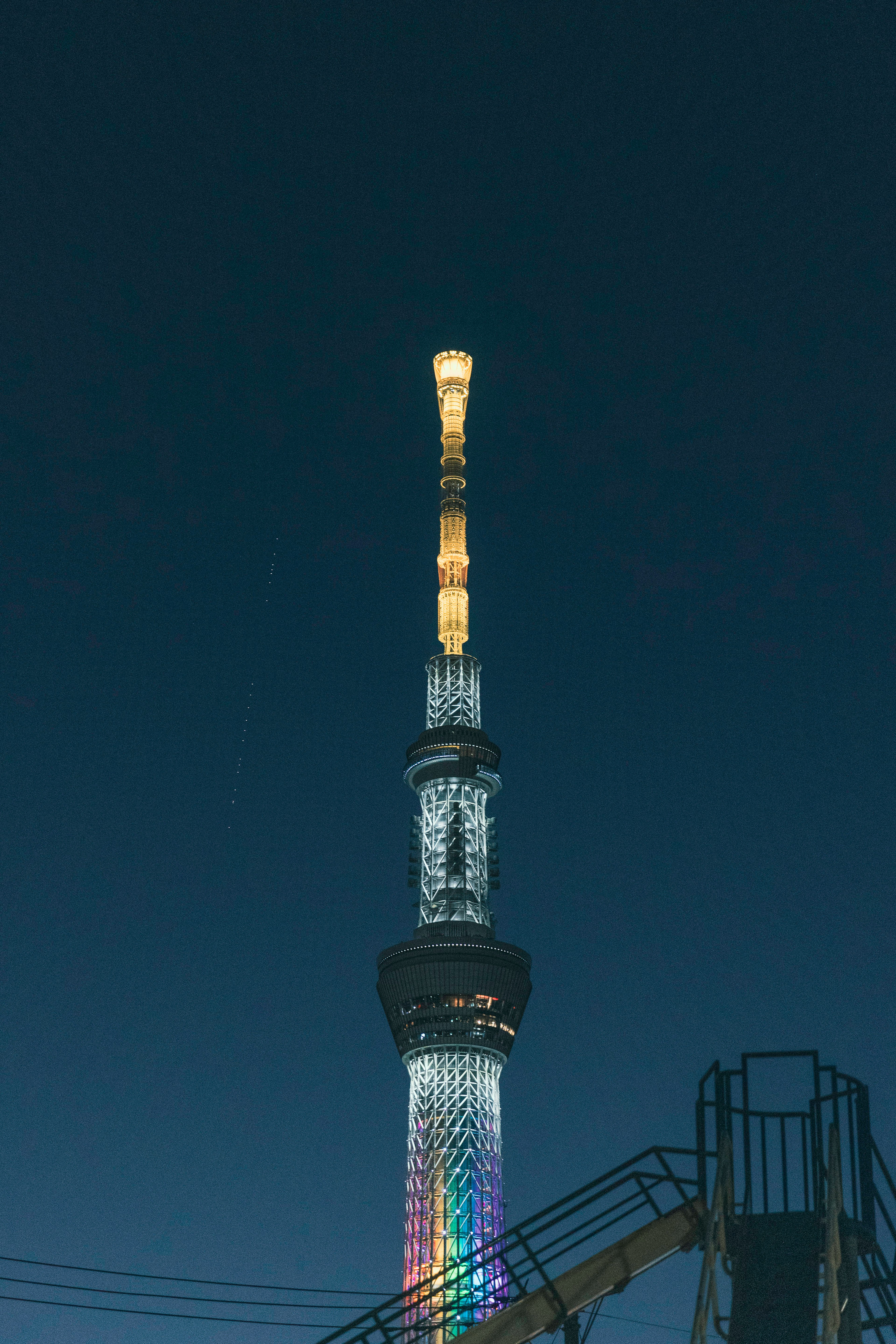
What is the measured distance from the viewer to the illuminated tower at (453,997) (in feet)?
388

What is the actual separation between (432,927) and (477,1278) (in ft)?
83.2

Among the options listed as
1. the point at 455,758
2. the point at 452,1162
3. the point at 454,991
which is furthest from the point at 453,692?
the point at 452,1162

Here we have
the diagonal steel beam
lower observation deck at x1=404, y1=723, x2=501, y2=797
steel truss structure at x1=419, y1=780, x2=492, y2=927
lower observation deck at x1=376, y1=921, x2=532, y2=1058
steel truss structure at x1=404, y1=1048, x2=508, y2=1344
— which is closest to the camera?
the diagonal steel beam

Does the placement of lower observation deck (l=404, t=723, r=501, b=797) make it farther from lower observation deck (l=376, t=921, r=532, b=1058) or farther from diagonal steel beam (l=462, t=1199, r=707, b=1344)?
diagonal steel beam (l=462, t=1199, r=707, b=1344)

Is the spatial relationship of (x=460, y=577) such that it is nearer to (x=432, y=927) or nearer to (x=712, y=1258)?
(x=432, y=927)

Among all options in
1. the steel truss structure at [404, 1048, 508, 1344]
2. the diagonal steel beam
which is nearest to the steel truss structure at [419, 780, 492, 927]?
the steel truss structure at [404, 1048, 508, 1344]

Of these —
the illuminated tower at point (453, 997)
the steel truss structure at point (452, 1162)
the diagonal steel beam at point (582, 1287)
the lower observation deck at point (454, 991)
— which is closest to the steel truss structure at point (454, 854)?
the illuminated tower at point (453, 997)

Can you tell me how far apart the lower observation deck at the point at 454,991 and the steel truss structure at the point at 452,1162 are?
139cm

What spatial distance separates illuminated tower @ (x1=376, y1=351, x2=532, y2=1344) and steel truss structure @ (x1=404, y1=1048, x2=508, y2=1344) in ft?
0.29

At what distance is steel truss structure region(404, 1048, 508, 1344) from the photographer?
117 metres

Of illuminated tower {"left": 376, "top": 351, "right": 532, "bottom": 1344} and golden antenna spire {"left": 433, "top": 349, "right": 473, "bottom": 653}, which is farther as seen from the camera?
golden antenna spire {"left": 433, "top": 349, "right": 473, "bottom": 653}

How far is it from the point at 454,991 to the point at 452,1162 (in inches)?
473

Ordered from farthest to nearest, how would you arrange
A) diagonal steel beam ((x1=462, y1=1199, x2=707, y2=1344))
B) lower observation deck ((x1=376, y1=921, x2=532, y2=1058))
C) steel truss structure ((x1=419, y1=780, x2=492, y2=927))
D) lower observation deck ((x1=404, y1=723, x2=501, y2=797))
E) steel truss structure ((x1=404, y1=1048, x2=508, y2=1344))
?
lower observation deck ((x1=404, y1=723, x2=501, y2=797)) < steel truss structure ((x1=419, y1=780, x2=492, y2=927)) < lower observation deck ((x1=376, y1=921, x2=532, y2=1058)) < steel truss structure ((x1=404, y1=1048, x2=508, y2=1344)) < diagonal steel beam ((x1=462, y1=1199, x2=707, y2=1344))

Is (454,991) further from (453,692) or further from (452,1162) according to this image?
(453,692)
